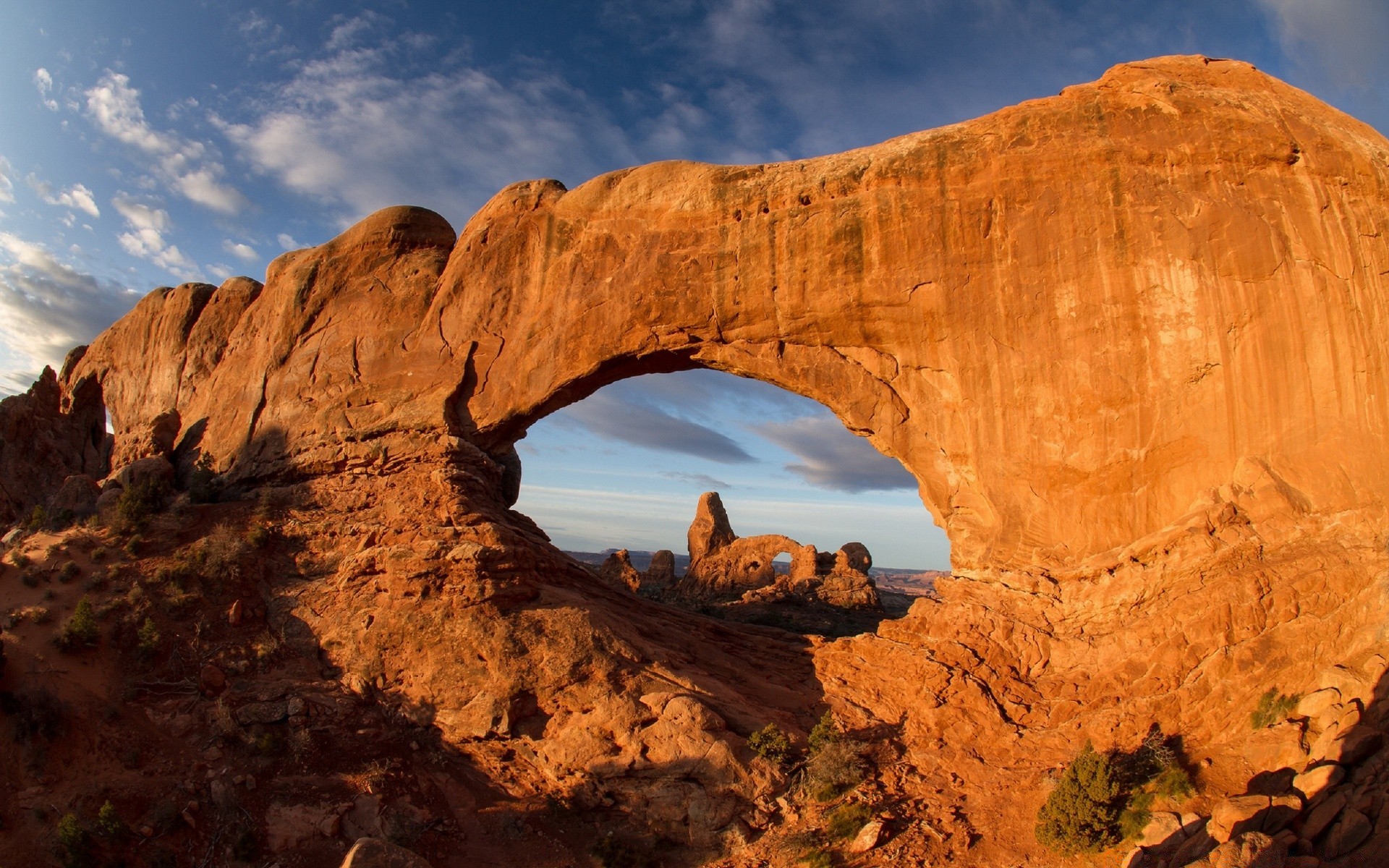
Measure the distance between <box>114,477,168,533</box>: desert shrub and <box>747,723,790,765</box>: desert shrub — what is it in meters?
14.8

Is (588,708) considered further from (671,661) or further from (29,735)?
(29,735)

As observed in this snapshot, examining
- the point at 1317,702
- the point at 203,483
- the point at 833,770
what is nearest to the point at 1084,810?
the point at 1317,702

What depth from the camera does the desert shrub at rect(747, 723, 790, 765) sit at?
45.8ft

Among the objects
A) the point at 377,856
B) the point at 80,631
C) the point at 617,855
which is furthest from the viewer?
the point at 80,631

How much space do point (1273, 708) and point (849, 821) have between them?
21.9 feet

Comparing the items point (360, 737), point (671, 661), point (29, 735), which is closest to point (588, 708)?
point (671, 661)

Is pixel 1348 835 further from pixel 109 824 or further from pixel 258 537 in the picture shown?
pixel 258 537

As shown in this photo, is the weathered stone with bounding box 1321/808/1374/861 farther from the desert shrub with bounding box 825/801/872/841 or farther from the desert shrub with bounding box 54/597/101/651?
the desert shrub with bounding box 54/597/101/651

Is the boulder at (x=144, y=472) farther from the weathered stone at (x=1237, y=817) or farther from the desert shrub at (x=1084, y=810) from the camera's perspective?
the weathered stone at (x=1237, y=817)

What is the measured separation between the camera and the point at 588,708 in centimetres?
1450

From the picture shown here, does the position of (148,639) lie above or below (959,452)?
below

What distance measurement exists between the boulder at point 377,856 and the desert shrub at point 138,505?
1284cm

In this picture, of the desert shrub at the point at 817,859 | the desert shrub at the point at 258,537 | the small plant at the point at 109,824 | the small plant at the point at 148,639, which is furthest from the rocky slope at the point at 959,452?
the small plant at the point at 109,824

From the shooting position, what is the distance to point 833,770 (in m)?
13.6
